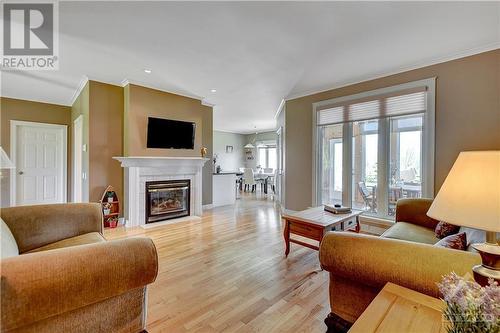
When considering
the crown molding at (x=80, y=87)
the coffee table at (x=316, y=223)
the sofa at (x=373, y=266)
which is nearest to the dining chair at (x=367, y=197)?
Answer: the coffee table at (x=316, y=223)

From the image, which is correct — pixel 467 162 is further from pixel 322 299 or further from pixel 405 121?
pixel 405 121

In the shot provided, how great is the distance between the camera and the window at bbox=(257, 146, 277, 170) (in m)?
10.4

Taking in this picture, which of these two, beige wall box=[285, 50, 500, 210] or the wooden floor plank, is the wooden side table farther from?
beige wall box=[285, 50, 500, 210]

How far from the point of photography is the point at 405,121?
350 centimetres

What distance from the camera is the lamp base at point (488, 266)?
0.78 m

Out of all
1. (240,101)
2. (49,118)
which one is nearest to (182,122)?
(240,101)

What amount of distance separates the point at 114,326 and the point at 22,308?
453mm

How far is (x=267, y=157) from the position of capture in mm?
10547

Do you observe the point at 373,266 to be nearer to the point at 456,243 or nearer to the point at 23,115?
the point at 456,243

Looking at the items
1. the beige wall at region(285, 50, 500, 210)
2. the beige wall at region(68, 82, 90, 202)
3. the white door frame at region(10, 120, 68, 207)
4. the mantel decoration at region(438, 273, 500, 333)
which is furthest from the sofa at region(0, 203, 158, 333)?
the white door frame at region(10, 120, 68, 207)

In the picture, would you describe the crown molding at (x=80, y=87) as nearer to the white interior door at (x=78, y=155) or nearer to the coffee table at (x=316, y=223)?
the white interior door at (x=78, y=155)

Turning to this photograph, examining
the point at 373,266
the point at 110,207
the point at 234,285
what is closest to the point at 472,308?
the point at 373,266

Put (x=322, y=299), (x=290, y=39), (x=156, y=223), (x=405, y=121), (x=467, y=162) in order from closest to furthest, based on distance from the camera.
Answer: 1. (x=467, y=162)
2. (x=322, y=299)
3. (x=290, y=39)
4. (x=405, y=121)
5. (x=156, y=223)

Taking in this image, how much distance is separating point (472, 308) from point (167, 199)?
179 inches
